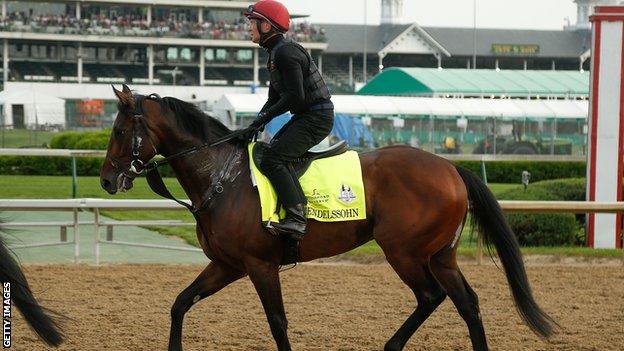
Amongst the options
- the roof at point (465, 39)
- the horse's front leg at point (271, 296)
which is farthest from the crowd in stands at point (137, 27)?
the horse's front leg at point (271, 296)

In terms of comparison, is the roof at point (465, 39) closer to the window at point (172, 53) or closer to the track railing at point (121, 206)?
the window at point (172, 53)

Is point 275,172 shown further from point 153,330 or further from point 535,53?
point 535,53

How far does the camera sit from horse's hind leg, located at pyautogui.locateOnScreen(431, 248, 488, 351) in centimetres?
661

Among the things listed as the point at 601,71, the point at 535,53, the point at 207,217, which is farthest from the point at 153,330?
the point at 535,53

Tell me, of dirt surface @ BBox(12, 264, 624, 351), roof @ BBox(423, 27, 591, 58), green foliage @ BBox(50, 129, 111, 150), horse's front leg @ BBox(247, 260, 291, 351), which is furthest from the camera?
roof @ BBox(423, 27, 591, 58)

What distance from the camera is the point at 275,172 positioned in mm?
6531

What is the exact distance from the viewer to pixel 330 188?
6.75 m

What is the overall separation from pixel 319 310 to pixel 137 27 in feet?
188

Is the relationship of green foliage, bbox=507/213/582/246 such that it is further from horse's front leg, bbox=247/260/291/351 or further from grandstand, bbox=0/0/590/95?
grandstand, bbox=0/0/590/95

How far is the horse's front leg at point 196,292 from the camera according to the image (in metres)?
6.59

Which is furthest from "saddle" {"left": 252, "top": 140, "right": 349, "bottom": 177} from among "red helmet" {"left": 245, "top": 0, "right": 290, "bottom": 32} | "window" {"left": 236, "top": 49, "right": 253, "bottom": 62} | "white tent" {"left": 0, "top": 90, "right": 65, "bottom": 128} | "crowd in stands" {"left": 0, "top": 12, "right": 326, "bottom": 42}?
"window" {"left": 236, "top": 49, "right": 253, "bottom": 62}

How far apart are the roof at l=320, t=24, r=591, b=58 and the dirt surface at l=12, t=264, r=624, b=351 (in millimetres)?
59659

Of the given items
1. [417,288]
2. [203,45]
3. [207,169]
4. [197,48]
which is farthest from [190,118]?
[197,48]

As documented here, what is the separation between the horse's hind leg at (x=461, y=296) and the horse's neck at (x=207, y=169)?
1.37 metres
